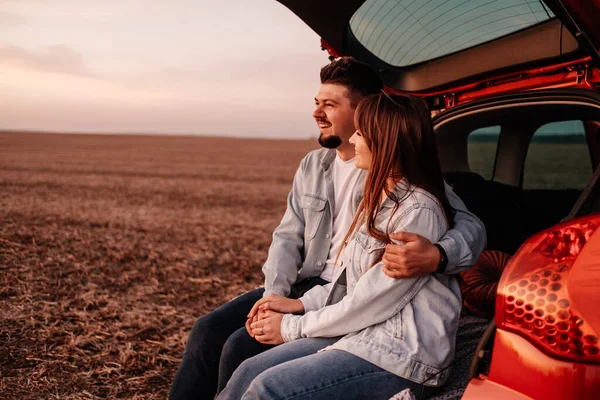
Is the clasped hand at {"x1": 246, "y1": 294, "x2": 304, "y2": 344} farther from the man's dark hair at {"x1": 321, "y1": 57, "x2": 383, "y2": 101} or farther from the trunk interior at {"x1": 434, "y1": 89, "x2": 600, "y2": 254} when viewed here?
the trunk interior at {"x1": 434, "y1": 89, "x2": 600, "y2": 254}

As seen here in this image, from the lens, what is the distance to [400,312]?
178 cm

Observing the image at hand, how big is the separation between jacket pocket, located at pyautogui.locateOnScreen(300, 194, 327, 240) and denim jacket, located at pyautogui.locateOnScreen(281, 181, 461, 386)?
0.73 m

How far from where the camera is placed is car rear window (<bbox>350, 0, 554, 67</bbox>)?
2348 millimetres

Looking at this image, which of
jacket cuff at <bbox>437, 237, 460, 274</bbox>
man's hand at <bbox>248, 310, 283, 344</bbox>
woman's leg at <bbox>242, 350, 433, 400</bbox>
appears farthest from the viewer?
man's hand at <bbox>248, 310, 283, 344</bbox>

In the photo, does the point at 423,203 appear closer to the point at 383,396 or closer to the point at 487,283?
the point at 383,396

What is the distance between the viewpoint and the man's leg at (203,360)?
7.82 ft

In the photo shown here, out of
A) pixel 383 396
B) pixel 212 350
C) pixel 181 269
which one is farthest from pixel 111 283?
pixel 383 396

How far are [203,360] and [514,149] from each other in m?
2.41

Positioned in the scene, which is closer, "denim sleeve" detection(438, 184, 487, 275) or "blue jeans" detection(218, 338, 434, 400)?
"blue jeans" detection(218, 338, 434, 400)

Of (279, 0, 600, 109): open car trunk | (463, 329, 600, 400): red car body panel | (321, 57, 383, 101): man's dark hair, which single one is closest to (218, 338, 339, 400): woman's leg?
(463, 329, 600, 400): red car body panel

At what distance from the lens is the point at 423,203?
1.88 m

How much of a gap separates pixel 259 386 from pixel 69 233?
24.2ft

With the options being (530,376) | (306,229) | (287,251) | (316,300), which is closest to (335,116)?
(306,229)

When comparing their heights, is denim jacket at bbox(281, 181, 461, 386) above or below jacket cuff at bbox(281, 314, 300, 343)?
above
